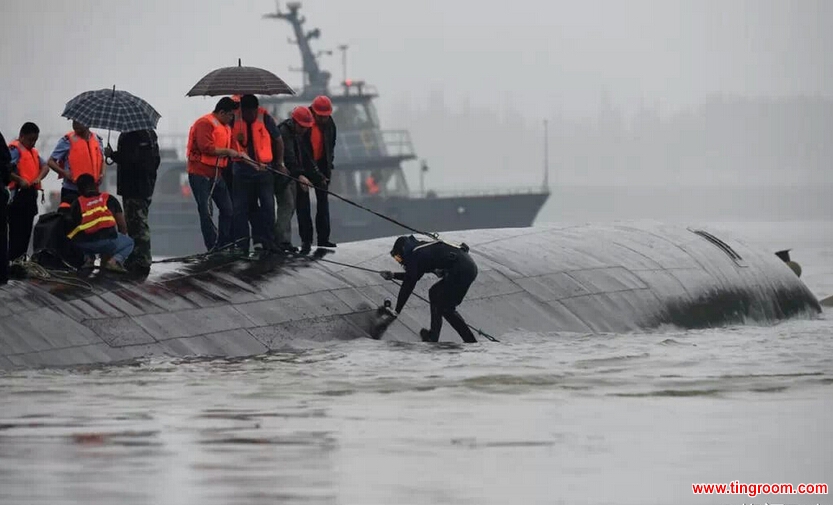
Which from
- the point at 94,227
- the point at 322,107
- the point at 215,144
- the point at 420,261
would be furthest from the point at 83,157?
the point at 420,261

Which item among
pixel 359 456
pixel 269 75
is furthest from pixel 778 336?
pixel 359 456

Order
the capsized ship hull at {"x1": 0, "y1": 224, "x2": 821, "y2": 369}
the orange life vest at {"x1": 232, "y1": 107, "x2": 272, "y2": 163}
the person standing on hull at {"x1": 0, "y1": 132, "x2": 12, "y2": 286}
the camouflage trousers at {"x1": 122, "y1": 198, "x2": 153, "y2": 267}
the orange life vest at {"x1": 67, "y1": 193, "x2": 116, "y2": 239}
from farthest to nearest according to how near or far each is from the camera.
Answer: the orange life vest at {"x1": 232, "y1": 107, "x2": 272, "y2": 163}
the camouflage trousers at {"x1": 122, "y1": 198, "x2": 153, "y2": 267}
the orange life vest at {"x1": 67, "y1": 193, "x2": 116, "y2": 239}
the person standing on hull at {"x1": 0, "y1": 132, "x2": 12, "y2": 286}
the capsized ship hull at {"x1": 0, "y1": 224, "x2": 821, "y2": 369}

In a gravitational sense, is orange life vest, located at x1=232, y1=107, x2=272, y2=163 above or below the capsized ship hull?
above

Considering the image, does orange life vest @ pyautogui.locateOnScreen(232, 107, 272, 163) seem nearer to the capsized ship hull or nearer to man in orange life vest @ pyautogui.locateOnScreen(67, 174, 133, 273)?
the capsized ship hull

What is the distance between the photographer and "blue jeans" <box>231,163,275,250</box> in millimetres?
22656

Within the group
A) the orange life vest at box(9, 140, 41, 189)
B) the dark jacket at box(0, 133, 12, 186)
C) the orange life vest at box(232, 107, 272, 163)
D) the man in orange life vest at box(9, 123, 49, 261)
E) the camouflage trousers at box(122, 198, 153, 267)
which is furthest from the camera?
the orange life vest at box(232, 107, 272, 163)

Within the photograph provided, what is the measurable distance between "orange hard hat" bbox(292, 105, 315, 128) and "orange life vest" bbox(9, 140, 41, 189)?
334 cm

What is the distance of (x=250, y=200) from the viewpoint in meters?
22.8

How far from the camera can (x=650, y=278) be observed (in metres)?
26.8

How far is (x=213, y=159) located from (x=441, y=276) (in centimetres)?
333

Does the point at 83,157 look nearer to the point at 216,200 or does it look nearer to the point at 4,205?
the point at 216,200

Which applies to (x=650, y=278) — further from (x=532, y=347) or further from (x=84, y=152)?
(x=84, y=152)

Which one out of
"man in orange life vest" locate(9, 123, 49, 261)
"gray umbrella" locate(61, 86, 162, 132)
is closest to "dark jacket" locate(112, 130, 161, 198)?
"gray umbrella" locate(61, 86, 162, 132)

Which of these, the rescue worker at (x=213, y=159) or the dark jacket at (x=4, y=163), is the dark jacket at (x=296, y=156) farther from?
the dark jacket at (x=4, y=163)
